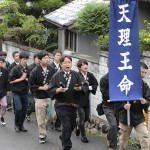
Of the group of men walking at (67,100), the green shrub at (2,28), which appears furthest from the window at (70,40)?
the group of men walking at (67,100)

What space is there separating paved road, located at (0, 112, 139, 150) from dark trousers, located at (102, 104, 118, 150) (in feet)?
2.56

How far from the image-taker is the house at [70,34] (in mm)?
16672

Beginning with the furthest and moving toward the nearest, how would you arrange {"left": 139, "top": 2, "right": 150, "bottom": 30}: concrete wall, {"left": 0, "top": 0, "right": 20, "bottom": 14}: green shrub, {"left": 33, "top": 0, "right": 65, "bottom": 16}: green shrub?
{"left": 33, "top": 0, "right": 65, "bottom": 16}: green shrub < {"left": 0, "top": 0, "right": 20, "bottom": 14}: green shrub < {"left": 139, "top": 2, "right": 150, "bottom": 30}: concrete wall

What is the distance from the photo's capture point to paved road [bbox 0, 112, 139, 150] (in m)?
9.67

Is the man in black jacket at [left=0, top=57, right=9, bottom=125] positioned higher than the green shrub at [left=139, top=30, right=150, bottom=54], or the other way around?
the green shrub at [left=139, top=30, right=150, bottom=54]

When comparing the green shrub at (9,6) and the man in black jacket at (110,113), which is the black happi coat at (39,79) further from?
the green shrub at (9,6)

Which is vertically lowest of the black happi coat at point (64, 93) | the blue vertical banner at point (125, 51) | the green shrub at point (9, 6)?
the black happi coat at point (64, 93)

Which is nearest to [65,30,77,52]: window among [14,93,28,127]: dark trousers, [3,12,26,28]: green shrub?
[3,12,26,28]: green shrub

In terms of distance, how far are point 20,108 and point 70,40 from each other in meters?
7.40

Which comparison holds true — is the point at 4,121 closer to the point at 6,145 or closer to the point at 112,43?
the point at 6,145

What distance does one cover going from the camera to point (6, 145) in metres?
Result: 9.87

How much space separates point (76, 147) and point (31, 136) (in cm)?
147

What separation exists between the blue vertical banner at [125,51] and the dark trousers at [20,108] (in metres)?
3.71

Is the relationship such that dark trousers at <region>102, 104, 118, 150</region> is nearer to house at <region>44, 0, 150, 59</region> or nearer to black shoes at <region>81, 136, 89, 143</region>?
black shoes at <region>81, 136, 89, 143</region>
